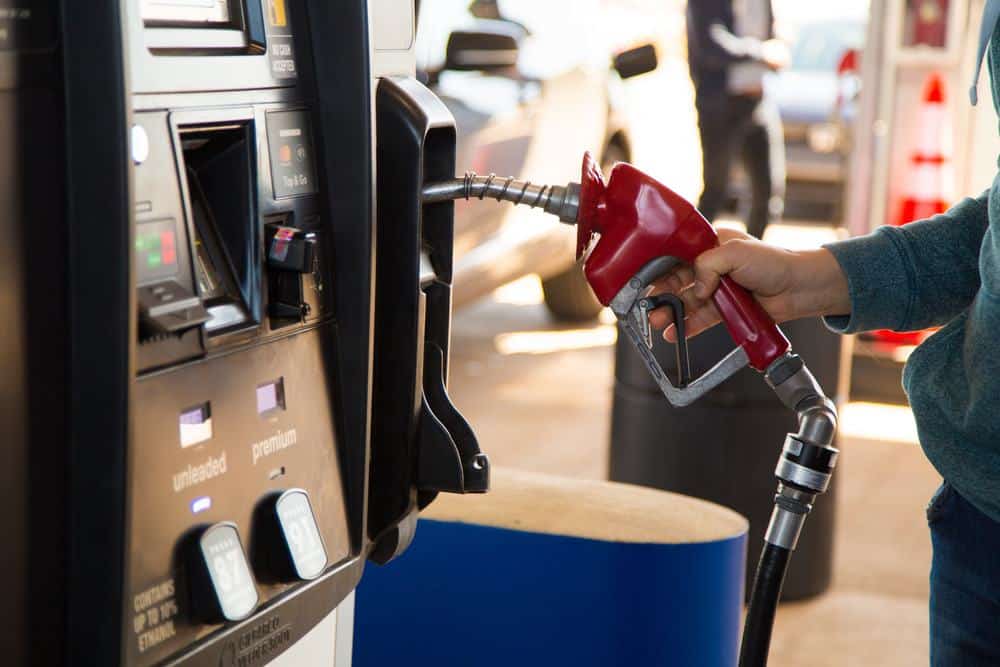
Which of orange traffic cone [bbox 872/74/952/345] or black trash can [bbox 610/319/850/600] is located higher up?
orange traffic cone [bbox 872/74/952/345]

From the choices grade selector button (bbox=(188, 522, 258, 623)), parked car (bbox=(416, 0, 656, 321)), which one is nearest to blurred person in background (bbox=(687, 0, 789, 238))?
parked car (bbox=(416, 0, 656, 321))

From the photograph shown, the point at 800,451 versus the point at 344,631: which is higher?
the point at 800,451

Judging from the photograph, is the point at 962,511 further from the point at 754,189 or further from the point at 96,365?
the point at 754,189

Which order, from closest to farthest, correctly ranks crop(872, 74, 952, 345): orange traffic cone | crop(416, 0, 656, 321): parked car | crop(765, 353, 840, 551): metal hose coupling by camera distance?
crop(765, 353, 840, 551): metal hose coupling < crop(416, 0, 656, 321): parked car < crop(872, 74, 952, 345): orange traffic cone

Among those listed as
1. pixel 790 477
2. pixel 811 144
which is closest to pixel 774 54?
pixel 811 144

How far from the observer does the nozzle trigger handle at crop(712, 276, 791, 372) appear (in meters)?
1.55

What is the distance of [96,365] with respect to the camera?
1073 mm

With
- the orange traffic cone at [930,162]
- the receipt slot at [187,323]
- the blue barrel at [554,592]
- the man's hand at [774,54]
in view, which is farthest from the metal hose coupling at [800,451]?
the man's hand at [774,54]

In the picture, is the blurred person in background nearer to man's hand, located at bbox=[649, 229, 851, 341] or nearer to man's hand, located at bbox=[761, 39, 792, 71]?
man's hand, located at bbox=[761, 39, 792, 71]

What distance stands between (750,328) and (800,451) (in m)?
0.13

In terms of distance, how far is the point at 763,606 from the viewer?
1575mm

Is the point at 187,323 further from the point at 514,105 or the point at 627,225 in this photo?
the point at 514,105

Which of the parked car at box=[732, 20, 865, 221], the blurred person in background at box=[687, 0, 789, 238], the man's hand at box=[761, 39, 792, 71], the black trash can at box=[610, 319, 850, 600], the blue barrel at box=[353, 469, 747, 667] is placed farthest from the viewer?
the parked car at box=[732, 20, 865, 221]

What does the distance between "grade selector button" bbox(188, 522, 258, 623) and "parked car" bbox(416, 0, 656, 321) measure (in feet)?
9.94
